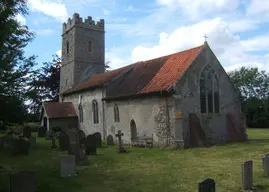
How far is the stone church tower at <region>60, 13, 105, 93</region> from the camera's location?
32.0 meters

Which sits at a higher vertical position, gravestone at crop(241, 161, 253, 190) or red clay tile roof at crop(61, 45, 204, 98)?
red clay tile roof at crop(61, 45, 204, 98)

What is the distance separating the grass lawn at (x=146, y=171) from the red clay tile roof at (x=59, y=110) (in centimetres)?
1186

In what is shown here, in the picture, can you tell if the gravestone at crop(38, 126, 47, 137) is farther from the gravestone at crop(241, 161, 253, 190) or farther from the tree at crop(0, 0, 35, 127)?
the gravestone at crop(241, 161, 253, 190)

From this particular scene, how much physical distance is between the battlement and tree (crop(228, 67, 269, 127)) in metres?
33.9

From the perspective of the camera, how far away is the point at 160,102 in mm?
18531

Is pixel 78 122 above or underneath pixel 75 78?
underneath

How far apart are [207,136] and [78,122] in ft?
48.1

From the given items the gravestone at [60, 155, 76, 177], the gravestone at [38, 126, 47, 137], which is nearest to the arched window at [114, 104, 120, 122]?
the gravestone at [38, 126, 47, 137]

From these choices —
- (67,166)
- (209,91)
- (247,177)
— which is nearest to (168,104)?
(209,91)

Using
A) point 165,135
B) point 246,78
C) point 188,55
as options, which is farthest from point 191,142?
point 246,78

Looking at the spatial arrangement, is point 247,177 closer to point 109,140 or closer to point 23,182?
point 23,182

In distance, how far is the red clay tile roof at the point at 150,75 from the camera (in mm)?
19219

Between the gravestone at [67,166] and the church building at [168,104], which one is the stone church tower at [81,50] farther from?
the gravestone at [67,166]

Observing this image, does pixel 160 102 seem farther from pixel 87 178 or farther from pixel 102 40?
pixel 102 40
